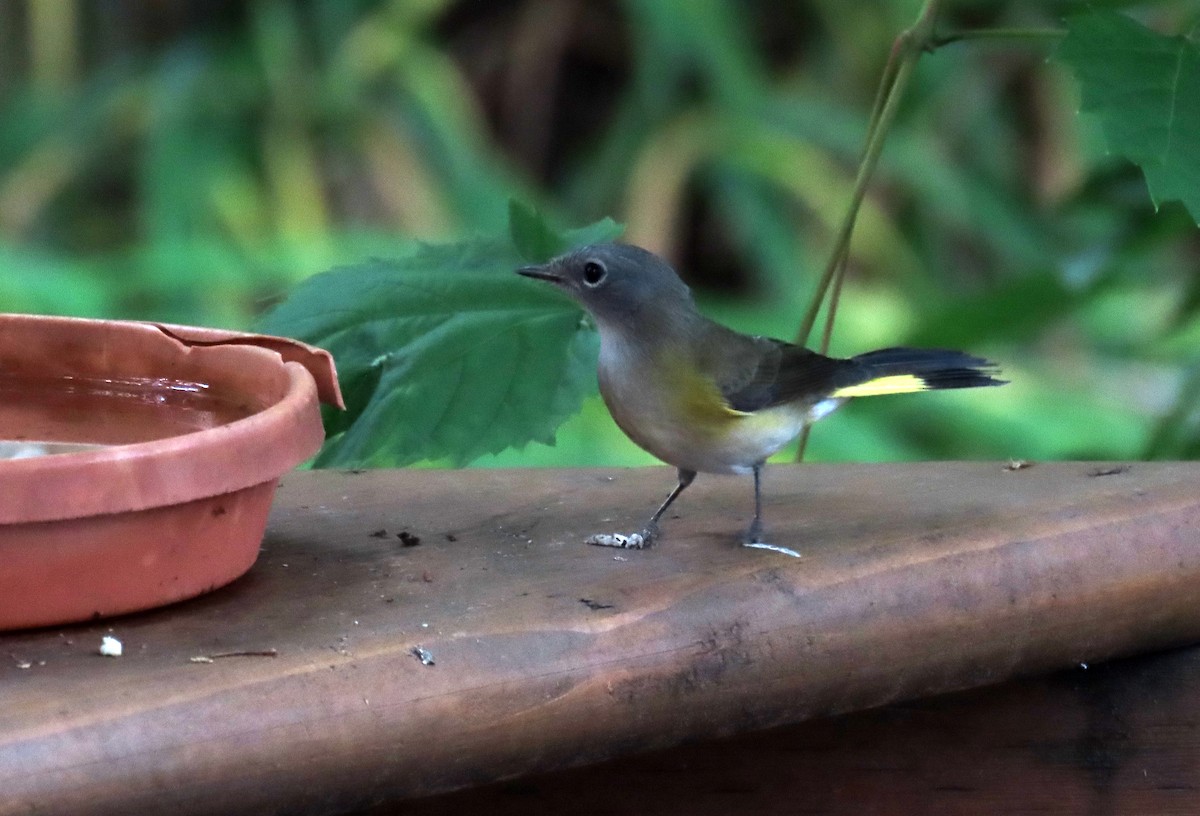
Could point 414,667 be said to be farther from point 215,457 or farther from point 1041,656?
point 1041,656

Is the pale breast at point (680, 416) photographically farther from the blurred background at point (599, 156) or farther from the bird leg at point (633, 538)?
the blurred background at point (599, 156)

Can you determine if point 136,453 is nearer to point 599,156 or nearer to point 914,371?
point 914,371

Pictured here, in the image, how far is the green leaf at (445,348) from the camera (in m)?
1.56

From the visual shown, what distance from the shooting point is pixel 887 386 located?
169cm

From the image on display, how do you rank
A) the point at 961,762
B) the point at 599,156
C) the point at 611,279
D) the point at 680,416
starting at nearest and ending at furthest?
1. the point at 961,762
2. the point at 680,416
3. the point at 611,279
4. the point at 599,156

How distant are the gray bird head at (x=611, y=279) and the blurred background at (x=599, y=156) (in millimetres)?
2065

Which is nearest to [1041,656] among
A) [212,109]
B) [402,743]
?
[402,743]

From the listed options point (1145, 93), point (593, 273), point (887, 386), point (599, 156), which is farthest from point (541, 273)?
point (599, 156)

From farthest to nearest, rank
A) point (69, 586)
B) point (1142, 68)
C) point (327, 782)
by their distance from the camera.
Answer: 1. point (1142, 68)
2. point (69, 586)
3. point (327, 782)

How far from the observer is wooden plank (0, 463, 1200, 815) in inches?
37.8

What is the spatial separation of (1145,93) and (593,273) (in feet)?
1.99

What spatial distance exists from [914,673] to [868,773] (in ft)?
0.39

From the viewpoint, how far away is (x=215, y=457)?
3.59ft

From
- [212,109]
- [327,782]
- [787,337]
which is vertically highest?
[327,782]
